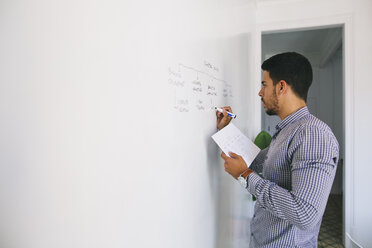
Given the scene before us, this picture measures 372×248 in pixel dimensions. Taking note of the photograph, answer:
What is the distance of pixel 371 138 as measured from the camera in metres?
2.08

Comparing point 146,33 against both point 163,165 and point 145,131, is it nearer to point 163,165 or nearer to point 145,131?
point 145,131

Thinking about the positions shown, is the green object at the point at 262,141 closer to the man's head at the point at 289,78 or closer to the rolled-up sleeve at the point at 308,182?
the man's head at the point at 289,78

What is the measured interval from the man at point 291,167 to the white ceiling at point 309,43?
286cm

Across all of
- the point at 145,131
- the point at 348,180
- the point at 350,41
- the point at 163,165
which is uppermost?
the point at 350,41

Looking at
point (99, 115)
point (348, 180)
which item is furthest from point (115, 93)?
point (348, 180)

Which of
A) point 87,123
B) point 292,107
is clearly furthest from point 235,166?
point 87,123

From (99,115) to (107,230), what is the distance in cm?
25

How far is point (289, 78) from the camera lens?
3.28 feet

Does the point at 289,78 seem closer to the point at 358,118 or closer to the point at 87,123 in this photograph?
the point at 87,123

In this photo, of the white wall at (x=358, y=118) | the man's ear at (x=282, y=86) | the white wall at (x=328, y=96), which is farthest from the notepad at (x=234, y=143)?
Answer: the white wall at (x=328, y=96)

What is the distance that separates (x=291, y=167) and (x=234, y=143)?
309 millimetres

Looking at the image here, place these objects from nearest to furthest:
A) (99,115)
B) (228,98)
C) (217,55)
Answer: (99,115)
(217,55)
(228,98)

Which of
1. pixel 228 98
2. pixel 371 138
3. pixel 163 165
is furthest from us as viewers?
pixel 371 138

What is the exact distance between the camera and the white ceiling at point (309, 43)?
3.50 meters
